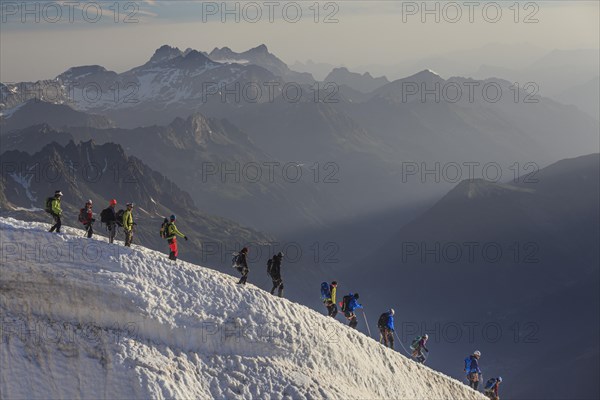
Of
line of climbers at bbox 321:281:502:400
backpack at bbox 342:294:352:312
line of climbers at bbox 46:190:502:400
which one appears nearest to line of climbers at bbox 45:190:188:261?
line of climbers at bbox 46:190:502:400

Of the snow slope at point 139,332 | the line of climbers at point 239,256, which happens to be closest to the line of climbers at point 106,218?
the line of climbers at point 239,256

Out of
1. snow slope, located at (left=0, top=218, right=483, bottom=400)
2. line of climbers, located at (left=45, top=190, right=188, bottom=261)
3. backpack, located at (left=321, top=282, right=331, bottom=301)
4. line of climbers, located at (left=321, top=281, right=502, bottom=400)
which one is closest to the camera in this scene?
snow slope, located at (left=0, top=218, right=483, bottom=400)

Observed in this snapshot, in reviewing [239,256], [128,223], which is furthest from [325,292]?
[128,223]

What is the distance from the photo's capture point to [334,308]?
2226 inches

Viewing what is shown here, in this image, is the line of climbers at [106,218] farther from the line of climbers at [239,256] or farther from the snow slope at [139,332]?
the snow slope at [139,332]

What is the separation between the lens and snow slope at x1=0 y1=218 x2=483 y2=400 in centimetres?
4200

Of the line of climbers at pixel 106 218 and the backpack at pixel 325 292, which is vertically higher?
the line of climbers at pixel 106 218

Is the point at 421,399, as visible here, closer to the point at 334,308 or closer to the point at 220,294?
the point at 334,308

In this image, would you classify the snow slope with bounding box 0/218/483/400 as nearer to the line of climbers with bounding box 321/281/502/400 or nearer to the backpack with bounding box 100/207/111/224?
the backpack with bounding box 100/207/111/224

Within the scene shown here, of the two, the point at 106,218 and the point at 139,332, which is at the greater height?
the point at 106,218

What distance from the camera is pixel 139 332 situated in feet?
145

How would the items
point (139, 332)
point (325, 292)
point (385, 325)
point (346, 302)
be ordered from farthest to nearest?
point (385, 325)
point (325, 292)
point (346, 302)
point (139, 332)

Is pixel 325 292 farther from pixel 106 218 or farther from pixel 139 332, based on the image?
pixel 106 218

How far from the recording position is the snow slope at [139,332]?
4200cm
